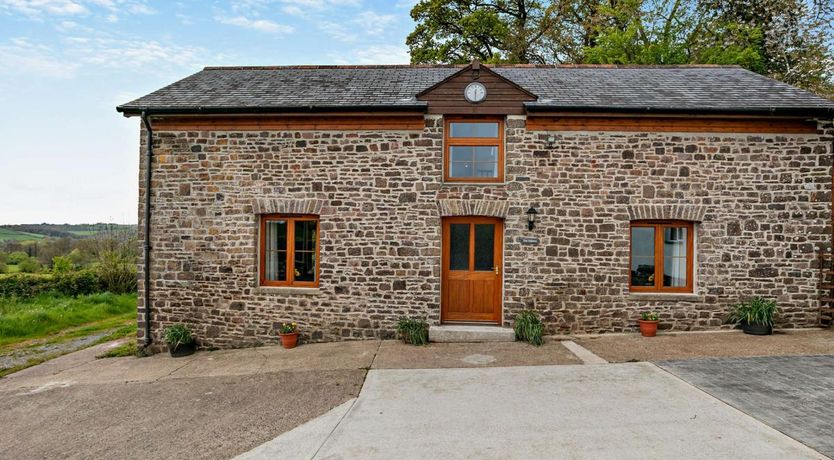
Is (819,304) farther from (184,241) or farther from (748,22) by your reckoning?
(748,22)

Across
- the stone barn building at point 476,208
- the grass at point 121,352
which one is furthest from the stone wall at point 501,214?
the grass at point 121,352

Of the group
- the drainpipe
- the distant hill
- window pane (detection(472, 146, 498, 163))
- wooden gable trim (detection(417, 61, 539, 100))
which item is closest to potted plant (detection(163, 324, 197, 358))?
the drainpipe

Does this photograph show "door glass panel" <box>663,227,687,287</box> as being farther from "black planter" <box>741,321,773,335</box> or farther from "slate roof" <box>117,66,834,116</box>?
"slate roof" <box>117,66,834,116</box>

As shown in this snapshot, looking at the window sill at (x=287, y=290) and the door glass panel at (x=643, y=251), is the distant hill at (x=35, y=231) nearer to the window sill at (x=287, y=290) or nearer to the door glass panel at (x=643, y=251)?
the window sill at (x=287, y=290)

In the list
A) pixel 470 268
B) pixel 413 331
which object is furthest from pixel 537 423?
pixel 470 268

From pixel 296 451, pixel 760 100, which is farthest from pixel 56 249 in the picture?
pixel 760 100

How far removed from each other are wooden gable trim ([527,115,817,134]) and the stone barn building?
1.0 inches

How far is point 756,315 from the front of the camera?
24.5ft

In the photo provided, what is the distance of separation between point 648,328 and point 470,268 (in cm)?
338

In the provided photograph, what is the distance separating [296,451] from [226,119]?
21.0ft

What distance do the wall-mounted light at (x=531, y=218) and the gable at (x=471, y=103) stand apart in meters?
1.86

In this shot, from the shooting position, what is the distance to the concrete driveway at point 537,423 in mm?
3828

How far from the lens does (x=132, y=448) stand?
438cm

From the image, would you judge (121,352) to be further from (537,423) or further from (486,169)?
(537,423)
